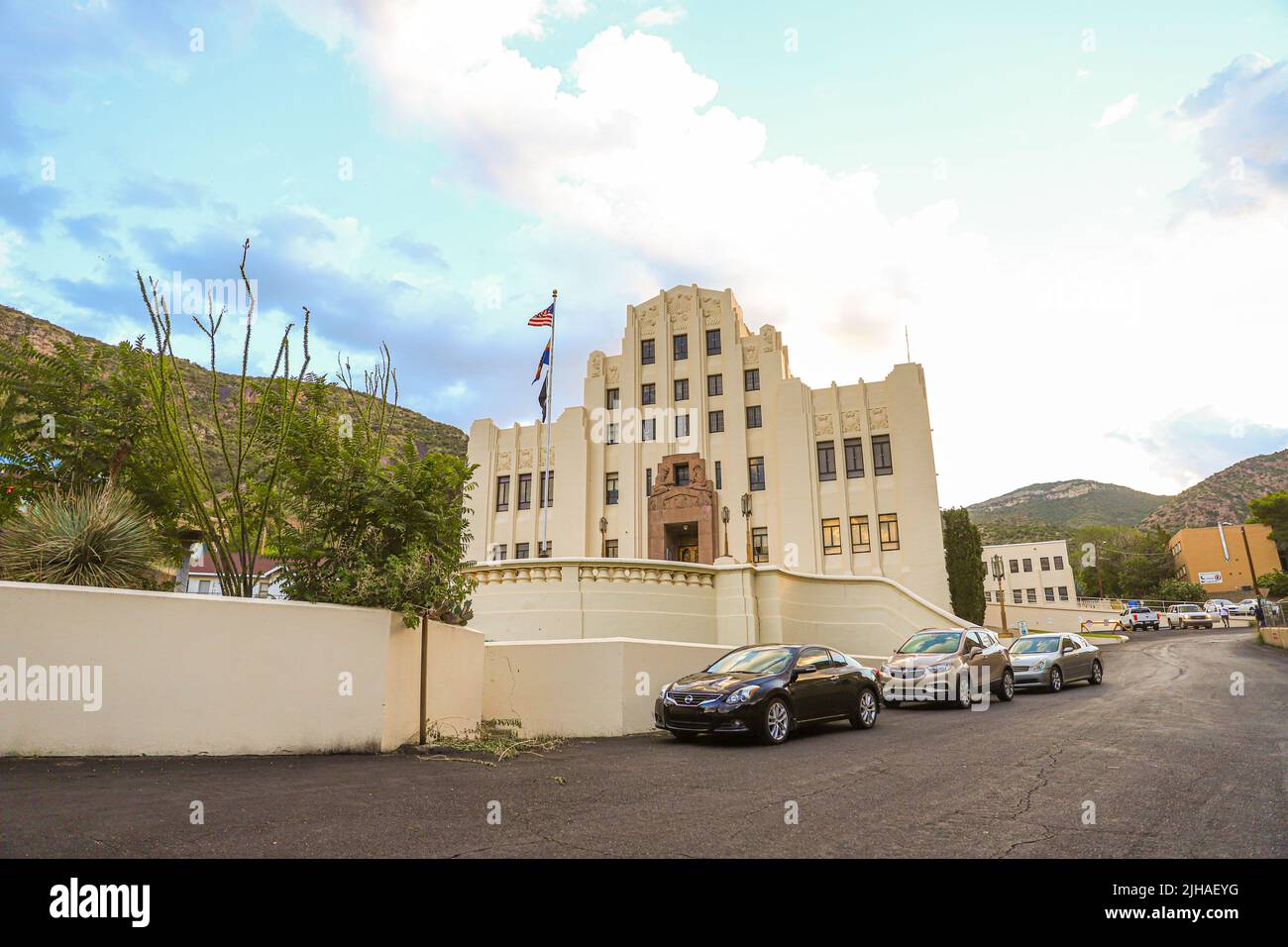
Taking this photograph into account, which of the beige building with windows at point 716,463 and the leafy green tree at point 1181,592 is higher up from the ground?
the beige building with windows at point 716,463

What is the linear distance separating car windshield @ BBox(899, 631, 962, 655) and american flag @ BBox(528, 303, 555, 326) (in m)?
19.2

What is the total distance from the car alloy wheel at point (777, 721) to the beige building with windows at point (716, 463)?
61.4 ft

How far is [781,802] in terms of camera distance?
6.37 metres

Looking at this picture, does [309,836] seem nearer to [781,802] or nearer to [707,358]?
[781,802]

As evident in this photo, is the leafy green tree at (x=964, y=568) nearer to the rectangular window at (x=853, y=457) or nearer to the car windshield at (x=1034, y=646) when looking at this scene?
the rectangular window at (x=853, y=457)

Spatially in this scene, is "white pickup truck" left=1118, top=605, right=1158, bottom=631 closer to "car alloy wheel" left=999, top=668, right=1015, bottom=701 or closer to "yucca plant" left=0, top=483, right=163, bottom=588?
"car alloy wheel" left=999, top=668, right=1015, bottom=701

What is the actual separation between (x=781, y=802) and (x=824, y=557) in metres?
30.0

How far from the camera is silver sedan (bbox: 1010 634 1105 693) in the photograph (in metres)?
17.8

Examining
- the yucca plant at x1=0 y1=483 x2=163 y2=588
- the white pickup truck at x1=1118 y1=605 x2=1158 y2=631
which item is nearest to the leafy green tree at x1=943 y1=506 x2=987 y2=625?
the white pickup truck at x1=1118 y1=605 x2=1158 y2=631

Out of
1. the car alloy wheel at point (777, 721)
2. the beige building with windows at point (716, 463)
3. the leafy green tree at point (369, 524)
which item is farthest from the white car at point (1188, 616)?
the leafy green tree at point (369, 524)

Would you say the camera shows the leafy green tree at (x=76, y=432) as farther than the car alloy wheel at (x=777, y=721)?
Yes

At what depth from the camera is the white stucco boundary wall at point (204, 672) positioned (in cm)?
779

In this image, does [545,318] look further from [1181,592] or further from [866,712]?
[1181,592]
